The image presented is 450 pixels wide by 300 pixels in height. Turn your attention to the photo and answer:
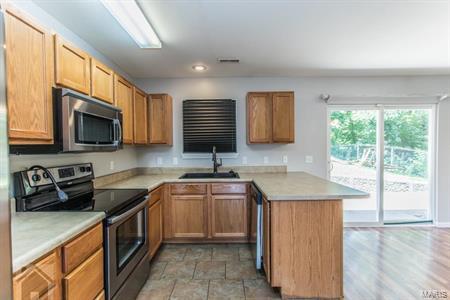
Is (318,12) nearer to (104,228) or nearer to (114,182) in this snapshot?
(104,228)

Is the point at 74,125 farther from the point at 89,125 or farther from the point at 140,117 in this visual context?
the point at 140,117

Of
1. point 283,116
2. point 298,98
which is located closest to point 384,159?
point 298,98

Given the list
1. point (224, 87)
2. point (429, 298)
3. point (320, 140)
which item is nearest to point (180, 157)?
point (224, 87)

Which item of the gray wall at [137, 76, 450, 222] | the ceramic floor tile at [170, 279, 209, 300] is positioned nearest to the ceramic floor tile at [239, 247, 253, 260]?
the ceramic floor tile at [170, 279, 209, 300]

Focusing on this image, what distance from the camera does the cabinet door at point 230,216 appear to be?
3.22 meters

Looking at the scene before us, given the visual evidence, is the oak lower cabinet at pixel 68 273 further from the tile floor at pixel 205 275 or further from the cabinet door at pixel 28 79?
the tile floor at pixel 205 275

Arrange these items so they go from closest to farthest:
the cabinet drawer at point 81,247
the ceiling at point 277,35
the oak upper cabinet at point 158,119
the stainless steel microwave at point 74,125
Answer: the cabinet drawer at point 81,247
the stainless steel microwave at point 74,125
the ceiling at point 277,35
the oak upper cabinet at point 158,119

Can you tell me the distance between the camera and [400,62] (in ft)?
10.8

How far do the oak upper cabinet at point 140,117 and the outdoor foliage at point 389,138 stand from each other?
294 centimetres

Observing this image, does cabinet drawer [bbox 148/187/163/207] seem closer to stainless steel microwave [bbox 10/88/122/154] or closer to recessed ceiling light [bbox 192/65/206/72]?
stainless steel microwave [bbox 10/88/122/154]

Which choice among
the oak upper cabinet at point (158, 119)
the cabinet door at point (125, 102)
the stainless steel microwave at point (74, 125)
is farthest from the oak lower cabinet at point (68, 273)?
the oak upper cabinet at point (158, 119)

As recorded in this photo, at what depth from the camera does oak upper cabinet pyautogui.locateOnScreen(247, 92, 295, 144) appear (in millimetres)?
3557

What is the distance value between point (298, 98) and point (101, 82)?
9.40 ft

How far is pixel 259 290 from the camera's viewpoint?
2.23m
